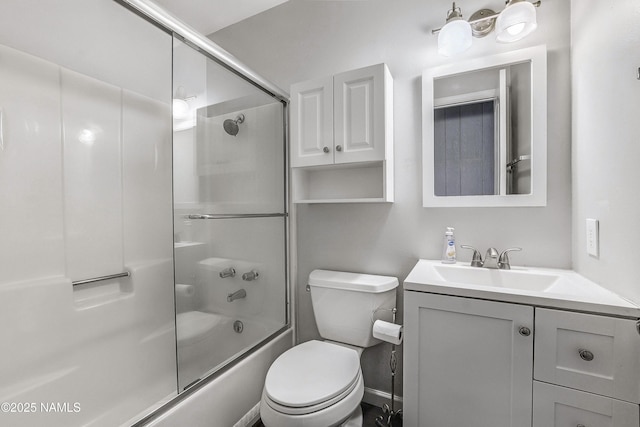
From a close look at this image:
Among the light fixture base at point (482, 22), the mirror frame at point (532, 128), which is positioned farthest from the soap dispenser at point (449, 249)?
the light fixture base at point (482, 22)

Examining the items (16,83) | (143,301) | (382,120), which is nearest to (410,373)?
(382,120)

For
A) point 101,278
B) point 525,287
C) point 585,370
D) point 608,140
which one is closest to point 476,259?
point 525,287

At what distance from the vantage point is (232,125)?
149 cm

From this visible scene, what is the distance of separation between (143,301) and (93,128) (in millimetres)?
966

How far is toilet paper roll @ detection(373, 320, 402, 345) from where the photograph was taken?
3.98 ft

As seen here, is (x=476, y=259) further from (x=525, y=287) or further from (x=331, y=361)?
(x=331, y=361)

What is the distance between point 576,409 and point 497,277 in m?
0.48

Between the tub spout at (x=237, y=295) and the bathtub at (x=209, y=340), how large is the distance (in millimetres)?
90

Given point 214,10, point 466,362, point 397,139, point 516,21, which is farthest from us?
point 214,10

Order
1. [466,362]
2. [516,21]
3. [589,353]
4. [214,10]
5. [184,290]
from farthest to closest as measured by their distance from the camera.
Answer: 1. [214,10]
2. [184,290]
3. [516,21]
4. [466,362]
5. [589,353]

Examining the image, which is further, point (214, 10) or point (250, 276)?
point (214, 10)

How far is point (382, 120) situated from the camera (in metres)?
1.33

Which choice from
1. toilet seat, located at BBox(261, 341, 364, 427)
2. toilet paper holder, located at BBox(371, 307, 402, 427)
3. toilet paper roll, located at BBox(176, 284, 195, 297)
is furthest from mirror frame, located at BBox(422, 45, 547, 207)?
toilet paper roll, located at BBox(176, 284, 195, 297)

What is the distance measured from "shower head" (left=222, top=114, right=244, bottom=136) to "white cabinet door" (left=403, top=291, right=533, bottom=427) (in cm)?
122
